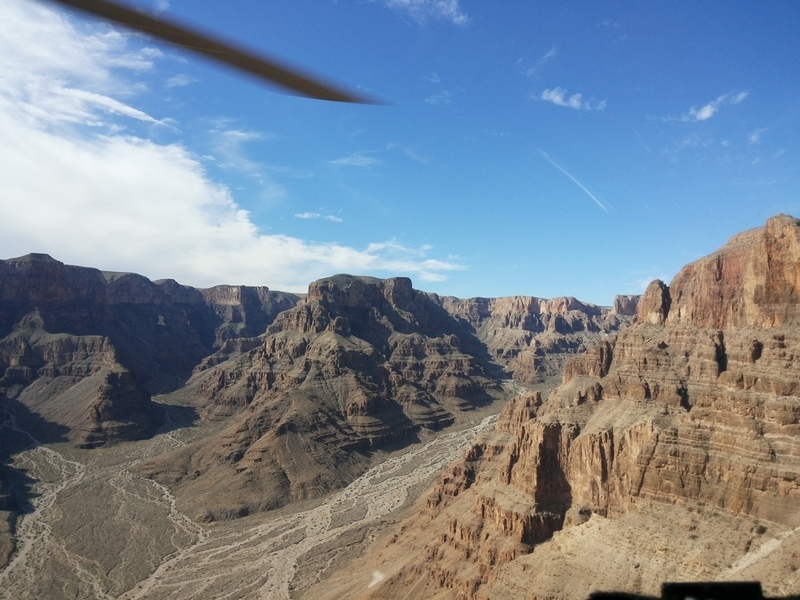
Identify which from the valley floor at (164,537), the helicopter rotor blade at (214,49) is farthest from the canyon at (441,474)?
the helicopter rotor blade at (214,49)

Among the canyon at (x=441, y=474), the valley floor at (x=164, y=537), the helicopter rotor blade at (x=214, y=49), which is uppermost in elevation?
the helicopter rotor blade at (x=214, y=49)

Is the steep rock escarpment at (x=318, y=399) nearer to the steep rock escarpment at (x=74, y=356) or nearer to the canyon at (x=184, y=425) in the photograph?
the canyon at (x=184, y=425)

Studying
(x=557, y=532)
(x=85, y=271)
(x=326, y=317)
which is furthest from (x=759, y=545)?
(x=85, y=271)

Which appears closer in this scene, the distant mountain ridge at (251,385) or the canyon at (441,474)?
the canyon at (441,474)

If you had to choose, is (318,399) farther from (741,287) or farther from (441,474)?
(741,287)

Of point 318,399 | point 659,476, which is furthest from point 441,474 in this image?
point 318,399

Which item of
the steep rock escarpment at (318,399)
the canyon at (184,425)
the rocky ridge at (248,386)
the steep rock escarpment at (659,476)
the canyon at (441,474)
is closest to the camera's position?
the steep rock escarpment at (659,476)
